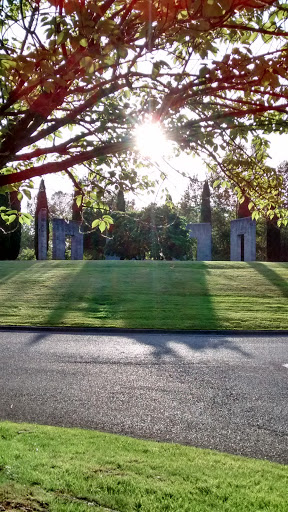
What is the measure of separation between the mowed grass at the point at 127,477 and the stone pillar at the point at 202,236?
25.1 metres

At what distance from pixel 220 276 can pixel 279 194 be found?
→ 18367 mm

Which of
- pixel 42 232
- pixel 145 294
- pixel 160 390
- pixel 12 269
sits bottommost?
pixel 160 390

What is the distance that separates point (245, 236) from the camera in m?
29.2

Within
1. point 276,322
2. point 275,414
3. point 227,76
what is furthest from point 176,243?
point 227,76

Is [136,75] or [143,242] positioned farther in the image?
[143,242]

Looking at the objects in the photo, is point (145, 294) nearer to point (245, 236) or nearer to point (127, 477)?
point (245, 236)

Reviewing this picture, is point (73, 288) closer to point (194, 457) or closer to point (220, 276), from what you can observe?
point (220, 276)

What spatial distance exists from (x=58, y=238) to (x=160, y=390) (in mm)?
24192

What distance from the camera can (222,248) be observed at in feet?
148

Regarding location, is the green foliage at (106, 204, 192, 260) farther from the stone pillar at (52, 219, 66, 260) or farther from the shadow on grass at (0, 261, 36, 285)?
the shadow on grass at (0, 261, 36, 285)

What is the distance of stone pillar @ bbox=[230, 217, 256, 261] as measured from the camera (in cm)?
2834

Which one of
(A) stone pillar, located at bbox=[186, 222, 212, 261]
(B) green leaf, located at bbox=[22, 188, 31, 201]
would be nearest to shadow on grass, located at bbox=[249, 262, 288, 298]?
(A) stone pillar, located at bbox=[186, 222, 212, 261]

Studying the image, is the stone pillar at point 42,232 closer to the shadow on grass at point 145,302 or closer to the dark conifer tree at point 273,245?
the shadow on grass at point 145,302

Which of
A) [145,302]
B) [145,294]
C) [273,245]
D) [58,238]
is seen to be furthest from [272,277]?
[273,245]
